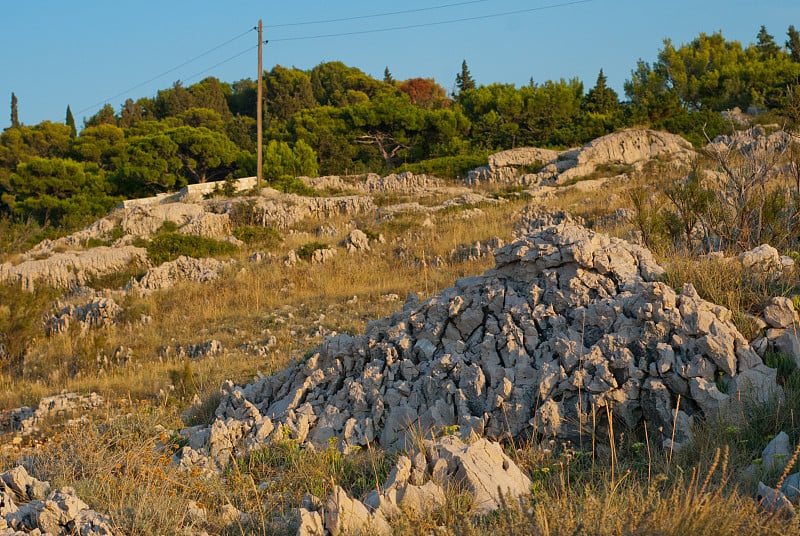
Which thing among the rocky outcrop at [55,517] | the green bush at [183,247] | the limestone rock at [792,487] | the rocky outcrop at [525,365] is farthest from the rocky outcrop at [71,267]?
the limestone rock at [792,487]

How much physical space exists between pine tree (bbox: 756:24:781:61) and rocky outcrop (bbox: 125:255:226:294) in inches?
1488

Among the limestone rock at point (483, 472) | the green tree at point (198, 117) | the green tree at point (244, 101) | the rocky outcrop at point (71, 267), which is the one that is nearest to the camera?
the limestone rock at point (483, 472)

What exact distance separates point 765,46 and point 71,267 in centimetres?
4096

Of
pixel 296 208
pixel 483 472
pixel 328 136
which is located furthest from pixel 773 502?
pixel 328 136

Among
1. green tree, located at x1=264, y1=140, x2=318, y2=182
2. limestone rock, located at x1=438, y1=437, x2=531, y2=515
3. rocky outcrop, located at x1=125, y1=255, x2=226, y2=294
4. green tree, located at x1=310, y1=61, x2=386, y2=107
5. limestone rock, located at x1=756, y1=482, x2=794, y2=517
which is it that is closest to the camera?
limestone rock, located at x1=756, y1=482, x2=794, y2=517

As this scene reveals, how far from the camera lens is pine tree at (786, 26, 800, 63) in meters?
38.6

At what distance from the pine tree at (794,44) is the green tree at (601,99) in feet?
38.2

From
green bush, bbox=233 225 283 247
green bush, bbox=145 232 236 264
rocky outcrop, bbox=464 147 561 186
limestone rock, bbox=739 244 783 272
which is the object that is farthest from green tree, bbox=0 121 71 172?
limestone rock, bbox=739 244 783 272

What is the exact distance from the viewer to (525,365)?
4.84m

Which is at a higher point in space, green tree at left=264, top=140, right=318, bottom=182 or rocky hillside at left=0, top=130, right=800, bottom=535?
green tree at left=264, top=140, right=318, bottom=182

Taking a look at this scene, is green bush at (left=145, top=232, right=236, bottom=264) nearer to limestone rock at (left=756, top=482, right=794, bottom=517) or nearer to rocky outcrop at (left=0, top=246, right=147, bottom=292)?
rocky outcrop at (left=0, top=246, right=147, bottom=292)

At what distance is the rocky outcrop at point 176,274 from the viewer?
1355 cm

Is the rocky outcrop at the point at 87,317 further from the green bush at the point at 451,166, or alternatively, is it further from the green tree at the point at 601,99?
the green tree at the point at 601,99

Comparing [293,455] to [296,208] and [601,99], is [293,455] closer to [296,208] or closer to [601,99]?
[296,208]
